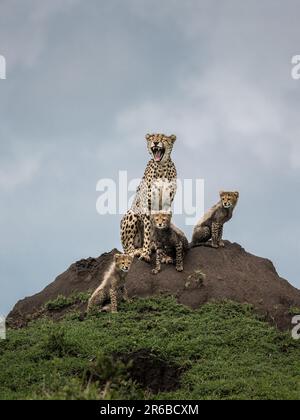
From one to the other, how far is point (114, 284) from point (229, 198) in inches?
184

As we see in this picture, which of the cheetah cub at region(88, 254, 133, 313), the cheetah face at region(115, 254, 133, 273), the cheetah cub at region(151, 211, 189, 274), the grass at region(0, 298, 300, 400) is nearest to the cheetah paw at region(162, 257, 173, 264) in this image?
the cheetah cub at region(151, 211, 189, 274)

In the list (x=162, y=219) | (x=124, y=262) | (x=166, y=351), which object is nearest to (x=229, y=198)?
(x=162, y=219)

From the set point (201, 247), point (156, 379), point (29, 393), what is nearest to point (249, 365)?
point (156, 379)

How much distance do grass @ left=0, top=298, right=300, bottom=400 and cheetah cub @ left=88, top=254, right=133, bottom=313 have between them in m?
0.41

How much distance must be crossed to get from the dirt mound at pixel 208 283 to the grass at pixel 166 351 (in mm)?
683

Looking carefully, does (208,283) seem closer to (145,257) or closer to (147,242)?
(145,257)

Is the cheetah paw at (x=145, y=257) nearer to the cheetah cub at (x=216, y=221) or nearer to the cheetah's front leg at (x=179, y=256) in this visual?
the cheetah's front leg at (x=179, y=256)

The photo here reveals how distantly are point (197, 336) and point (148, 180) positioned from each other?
6711mm

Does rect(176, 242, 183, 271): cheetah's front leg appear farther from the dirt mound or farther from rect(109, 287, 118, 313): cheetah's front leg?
rect(109, 287, 118, 313): cheetah's front leg

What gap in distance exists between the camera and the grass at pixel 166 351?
16.6 metres

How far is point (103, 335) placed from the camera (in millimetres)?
20016

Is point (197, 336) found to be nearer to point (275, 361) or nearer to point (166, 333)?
point (166, 333)

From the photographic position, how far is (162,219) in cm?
2302

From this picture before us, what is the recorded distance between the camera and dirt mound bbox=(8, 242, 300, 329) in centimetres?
2327
